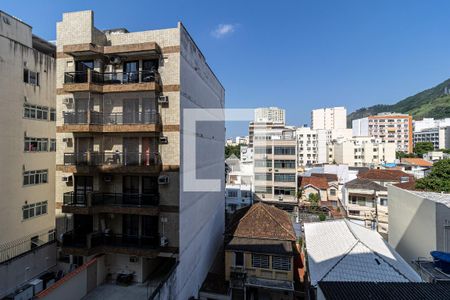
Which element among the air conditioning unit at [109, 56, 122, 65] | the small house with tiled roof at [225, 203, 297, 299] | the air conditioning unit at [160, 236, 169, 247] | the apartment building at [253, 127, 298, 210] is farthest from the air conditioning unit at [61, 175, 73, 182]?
the apartment building at [253, 127, 298, 210]

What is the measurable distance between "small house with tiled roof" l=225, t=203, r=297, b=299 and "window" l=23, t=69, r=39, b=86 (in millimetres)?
15876

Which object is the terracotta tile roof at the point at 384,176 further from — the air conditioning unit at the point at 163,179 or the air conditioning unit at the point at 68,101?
the air conditioning unit at the point at 68,101

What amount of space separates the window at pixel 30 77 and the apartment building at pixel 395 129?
11306cm

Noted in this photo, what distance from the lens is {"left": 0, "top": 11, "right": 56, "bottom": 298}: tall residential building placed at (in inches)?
492

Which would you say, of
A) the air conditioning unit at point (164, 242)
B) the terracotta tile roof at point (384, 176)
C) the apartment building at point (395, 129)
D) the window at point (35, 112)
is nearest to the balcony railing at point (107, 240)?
the air conditioning unit at point (164, 242)

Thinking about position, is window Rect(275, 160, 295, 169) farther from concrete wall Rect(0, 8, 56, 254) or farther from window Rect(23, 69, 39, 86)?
window Rect(23, 69, 39, 86)

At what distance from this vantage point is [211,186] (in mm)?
18703

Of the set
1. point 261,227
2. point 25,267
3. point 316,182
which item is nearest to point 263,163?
point 316,182

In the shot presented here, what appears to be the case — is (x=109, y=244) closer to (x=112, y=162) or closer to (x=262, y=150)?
(x=112, y=162)

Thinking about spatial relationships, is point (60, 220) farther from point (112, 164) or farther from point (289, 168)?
point (289, 168)

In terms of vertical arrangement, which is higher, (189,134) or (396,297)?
(189,134)

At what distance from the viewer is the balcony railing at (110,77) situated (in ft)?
40.2

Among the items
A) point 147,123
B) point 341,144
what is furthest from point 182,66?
point 341,144

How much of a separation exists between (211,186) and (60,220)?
32.0 ft
